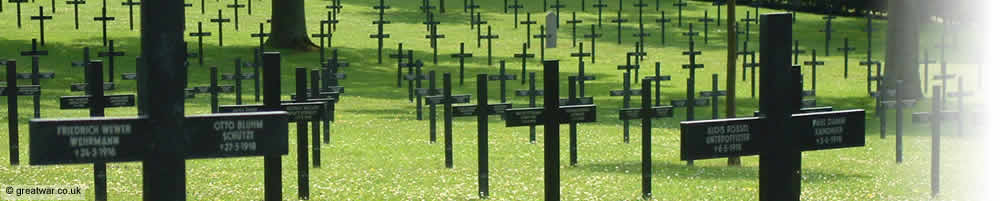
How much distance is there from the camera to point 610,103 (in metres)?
32.9

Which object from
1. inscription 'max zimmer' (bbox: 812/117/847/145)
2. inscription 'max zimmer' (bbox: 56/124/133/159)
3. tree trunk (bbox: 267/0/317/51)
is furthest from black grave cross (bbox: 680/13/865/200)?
tree trunk (bbox: 267/0/317/51)

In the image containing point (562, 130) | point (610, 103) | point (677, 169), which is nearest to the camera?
point (677, 169)

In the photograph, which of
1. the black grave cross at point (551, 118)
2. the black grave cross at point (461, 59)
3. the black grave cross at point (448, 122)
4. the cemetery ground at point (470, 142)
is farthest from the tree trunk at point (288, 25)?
the black grave cross at point (551, 118)

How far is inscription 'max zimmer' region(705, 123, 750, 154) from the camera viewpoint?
9758 mm

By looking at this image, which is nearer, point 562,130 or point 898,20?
point 562,130

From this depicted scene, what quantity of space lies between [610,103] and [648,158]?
55.1 ft

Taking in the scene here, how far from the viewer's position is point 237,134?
820 centimetres

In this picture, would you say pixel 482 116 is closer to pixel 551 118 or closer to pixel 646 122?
pixel 646 122

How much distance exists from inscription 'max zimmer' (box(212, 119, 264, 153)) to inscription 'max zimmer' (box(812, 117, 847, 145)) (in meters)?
3.80

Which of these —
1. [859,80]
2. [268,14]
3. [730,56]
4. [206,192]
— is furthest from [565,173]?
[268,14]

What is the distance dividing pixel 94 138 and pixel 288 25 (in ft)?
114

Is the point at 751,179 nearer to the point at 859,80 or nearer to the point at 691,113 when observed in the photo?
the point at 691,113

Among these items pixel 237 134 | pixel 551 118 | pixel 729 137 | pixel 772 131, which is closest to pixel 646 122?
pixel 551 118

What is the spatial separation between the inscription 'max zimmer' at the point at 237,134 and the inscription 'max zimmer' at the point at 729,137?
2970mm
